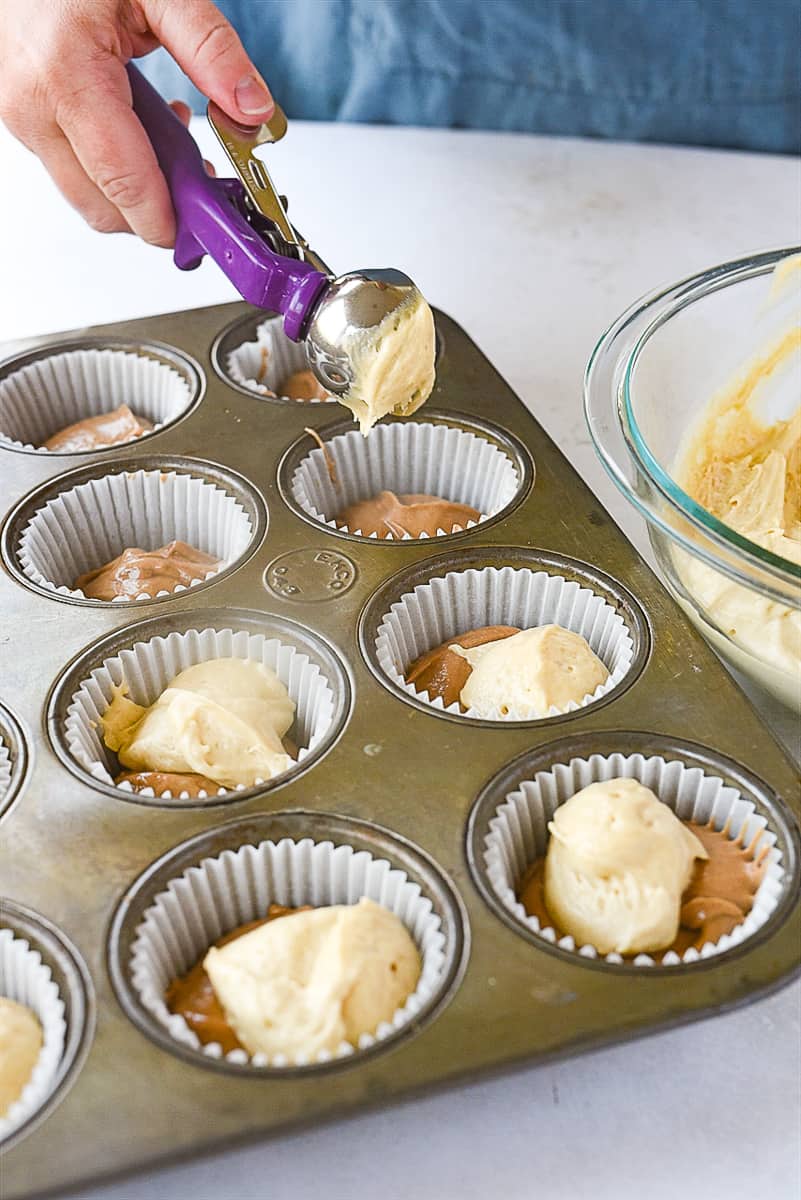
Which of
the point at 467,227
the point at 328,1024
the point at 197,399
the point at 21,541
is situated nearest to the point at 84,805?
the point at 328,1024

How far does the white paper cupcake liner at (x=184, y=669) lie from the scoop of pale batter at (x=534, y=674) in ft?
0.68

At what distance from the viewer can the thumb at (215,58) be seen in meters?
1.86

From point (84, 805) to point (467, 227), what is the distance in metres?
1.83

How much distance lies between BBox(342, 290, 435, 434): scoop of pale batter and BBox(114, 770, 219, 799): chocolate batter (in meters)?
0.53

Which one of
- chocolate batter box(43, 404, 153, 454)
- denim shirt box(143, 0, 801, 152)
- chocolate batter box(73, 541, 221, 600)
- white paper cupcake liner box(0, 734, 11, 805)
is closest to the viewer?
white paper cupcake liner box(0, 734, 11, 805)

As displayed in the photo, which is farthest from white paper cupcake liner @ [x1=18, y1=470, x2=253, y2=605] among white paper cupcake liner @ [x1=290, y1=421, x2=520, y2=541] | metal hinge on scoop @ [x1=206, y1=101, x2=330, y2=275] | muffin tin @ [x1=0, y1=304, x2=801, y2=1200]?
metal hinge on scoop @ [x1=206, y1=101, x2=330, y2=275]

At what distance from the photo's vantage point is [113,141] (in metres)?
1.90

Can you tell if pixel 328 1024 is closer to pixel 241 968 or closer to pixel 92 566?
pixel 241 968

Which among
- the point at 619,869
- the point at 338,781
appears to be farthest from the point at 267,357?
the point at 619,869

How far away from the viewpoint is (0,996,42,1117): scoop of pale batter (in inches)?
49.4

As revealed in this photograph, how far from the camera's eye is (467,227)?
2.87 meters

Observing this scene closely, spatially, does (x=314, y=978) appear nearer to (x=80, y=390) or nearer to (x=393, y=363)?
(x=393, y=363)

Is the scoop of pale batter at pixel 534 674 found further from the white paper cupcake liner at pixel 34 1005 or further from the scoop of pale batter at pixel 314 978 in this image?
the white paper cupcake liner at pixel 34 1005

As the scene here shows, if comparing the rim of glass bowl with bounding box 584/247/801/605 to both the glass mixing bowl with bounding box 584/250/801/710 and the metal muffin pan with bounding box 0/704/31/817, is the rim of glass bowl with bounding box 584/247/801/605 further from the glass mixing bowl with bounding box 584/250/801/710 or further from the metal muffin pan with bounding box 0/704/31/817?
the metal muffin pan with bounding box 0/704/31/817
